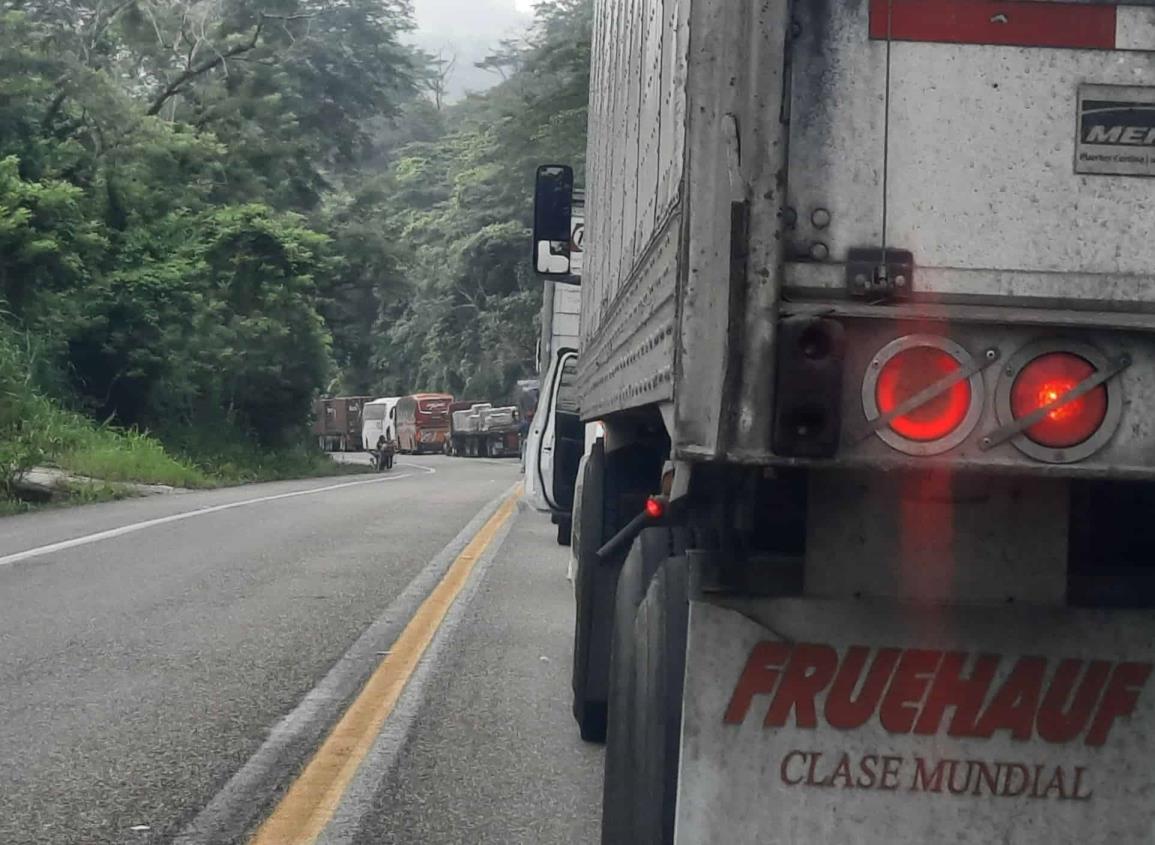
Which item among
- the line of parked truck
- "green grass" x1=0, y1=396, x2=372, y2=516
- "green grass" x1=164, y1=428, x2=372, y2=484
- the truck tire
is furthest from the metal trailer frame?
the line of parked truck

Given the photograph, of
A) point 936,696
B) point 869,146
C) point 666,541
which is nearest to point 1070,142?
point 869,146

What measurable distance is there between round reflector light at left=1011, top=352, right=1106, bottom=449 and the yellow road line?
3385mm

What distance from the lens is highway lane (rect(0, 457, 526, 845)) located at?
6207 millimetres

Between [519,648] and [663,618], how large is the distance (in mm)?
6285

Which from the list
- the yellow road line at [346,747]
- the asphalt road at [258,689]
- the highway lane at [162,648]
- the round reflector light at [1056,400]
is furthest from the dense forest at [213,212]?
the round reflector light at [1056,400]

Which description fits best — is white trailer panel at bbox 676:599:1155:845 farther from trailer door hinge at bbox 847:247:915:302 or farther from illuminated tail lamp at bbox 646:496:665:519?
illuminated tail lamp at bbox 646:496:665:519

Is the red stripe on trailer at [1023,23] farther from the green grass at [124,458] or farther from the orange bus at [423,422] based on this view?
the orange bus at [423,422]

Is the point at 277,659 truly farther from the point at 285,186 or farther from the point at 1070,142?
the point at 285,186

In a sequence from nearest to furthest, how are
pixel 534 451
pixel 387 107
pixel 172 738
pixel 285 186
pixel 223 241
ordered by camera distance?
pixel 172 738, pixel 534 451, pixel 223 241, pixel 285 186, pixel 387 107

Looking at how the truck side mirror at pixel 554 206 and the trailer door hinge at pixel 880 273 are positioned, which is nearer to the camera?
the trailer door hinge at pixel 880 273

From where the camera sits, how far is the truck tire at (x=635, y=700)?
3678 millimetres

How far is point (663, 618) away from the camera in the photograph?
371 centimetres

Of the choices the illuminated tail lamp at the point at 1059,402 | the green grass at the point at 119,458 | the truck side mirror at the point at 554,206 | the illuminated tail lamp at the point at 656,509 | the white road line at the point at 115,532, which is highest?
the truck side mirror at the point at 554,206

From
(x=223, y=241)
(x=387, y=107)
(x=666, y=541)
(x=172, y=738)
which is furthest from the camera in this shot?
(x=387, y=107)
